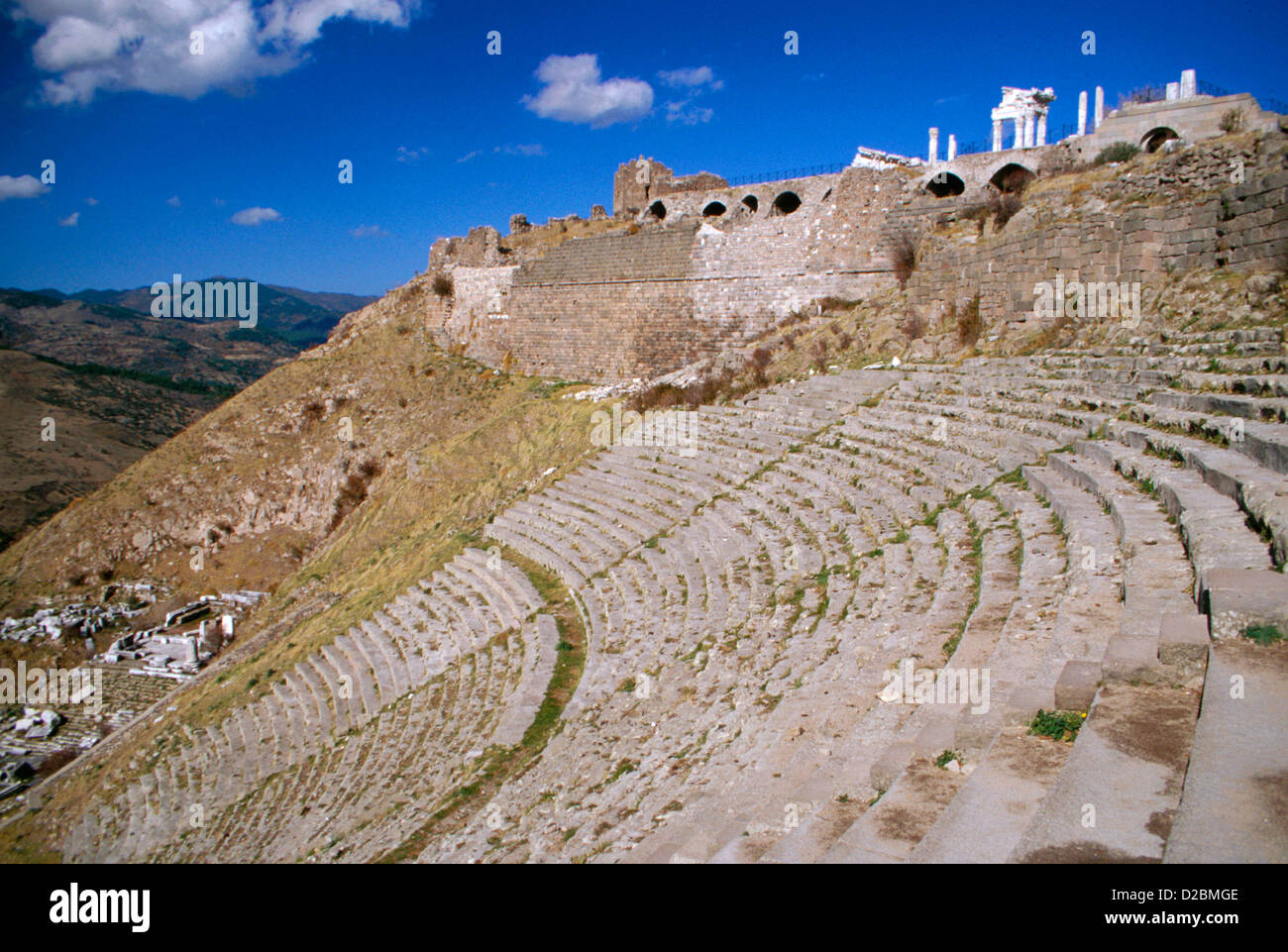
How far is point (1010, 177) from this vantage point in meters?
19.5

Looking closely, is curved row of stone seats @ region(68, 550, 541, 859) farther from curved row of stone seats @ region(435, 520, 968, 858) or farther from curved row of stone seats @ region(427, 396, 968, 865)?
curved row of stone seats @ region(435, 520, 968, 858)

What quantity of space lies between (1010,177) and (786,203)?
5769mm

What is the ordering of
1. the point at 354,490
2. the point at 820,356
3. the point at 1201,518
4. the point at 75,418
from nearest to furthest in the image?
the point at 1201,518 → the point at 820,356 → the point at 354,490 → the point at 75,418

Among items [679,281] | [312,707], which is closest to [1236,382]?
[312,707]

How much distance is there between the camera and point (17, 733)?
17.2 metres

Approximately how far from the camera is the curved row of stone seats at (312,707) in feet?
33.6

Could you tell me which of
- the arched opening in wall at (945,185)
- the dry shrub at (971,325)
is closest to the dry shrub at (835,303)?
the arched opening in wall at (945,185)

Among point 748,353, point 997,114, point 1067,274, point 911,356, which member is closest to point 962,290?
point 911,356

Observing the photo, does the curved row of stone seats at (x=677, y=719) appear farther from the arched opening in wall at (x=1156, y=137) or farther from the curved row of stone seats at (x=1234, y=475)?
the arched opening in wall at (x=1156, y=137)

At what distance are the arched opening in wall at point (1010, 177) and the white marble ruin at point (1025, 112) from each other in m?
7.73

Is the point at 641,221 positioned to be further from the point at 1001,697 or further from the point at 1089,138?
the point at 1001,697

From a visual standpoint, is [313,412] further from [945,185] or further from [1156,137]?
[1156,137]

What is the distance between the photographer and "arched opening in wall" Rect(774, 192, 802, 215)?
2128cm
